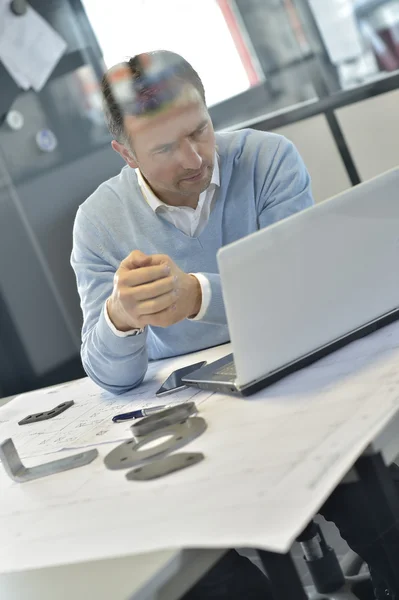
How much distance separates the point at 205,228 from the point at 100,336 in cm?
36

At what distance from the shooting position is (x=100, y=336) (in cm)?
133

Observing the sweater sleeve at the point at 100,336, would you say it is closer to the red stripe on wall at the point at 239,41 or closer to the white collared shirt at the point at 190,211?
the white collared shirt at the point at 190,211

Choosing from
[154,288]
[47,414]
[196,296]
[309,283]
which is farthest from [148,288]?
[47,414]

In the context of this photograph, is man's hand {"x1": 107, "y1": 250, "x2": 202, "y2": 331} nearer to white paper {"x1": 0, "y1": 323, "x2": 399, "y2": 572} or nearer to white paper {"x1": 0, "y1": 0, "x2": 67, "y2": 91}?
white paper {"x1": 0, "y1": 323, "x2": 399, "y2": 572}

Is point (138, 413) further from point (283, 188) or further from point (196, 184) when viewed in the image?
point (283, 188)

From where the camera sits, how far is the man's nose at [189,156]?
1.44m

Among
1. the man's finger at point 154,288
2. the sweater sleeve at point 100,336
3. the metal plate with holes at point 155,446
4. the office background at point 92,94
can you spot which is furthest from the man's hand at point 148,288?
the office background at point 92,94

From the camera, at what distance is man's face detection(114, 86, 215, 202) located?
1419mm

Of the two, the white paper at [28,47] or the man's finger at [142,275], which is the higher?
Result: the white paper at [28,47]

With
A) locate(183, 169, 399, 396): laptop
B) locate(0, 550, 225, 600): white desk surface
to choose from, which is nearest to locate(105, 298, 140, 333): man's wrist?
locate(183, 169, 399, 396): laptop

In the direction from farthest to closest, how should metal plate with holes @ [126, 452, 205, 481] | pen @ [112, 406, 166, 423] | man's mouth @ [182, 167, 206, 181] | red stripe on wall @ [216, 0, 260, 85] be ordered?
red stripe on wall @ [216, 0, 260, 85]
man's mouth @ [182, 167, 206, 181]
pen @ [112, 406, 166, 423]
metal plate with holes @ [126, 452, 205, 481]

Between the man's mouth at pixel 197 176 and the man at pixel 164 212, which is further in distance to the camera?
the man's mouth at pixel 197 176

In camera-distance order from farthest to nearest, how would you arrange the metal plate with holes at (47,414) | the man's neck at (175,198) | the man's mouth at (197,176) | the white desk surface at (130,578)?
the man's neck at (175,198), the man's mouth at (197,176), the metal plate with holes at (47,414), the white desk surface at (130,578)

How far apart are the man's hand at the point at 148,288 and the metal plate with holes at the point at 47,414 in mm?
261
